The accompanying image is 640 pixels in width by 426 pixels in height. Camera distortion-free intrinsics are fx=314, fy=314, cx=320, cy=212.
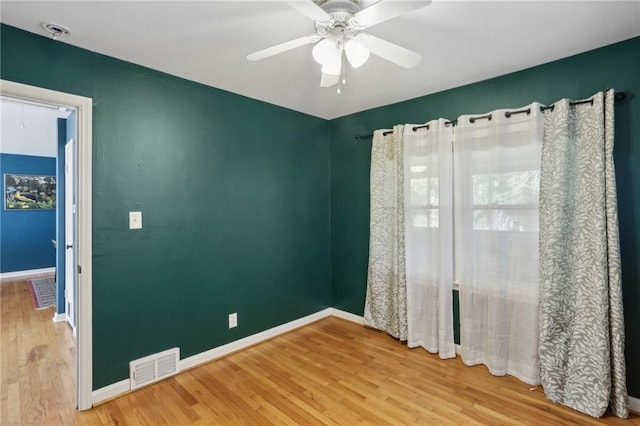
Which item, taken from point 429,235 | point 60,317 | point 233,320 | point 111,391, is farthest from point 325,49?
point 60,317

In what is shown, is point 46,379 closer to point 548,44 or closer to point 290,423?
point 290,423

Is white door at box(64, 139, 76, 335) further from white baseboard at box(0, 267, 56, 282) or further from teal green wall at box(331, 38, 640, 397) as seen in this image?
white baseboard at box(0, 267, 56, 282)

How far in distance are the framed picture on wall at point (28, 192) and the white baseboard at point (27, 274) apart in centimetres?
124

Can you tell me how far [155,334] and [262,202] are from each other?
1.44 metres

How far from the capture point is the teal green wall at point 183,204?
7.02 feet

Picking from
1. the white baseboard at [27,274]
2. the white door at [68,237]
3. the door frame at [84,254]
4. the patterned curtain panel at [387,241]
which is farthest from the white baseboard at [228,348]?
the white baseboard at [27,274]

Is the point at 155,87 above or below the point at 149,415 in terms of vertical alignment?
above

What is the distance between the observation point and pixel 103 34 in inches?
74.7

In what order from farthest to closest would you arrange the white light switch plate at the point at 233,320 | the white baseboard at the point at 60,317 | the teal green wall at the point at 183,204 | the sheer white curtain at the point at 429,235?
1. the white baseboard at the point at 60,317
2. the white light switch plate at the point at 233,320
3. the sheer white curtain at the point at 429,235
4. the teal green wall at the point at 183,204

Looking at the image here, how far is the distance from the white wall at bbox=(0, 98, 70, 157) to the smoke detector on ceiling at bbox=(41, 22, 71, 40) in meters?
1.04

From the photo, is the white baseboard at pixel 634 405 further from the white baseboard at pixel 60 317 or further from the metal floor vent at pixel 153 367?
the white baseboard at pixel 60 317

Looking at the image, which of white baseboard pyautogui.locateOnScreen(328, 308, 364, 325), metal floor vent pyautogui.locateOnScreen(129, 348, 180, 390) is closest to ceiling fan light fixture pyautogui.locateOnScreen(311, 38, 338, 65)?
metal floor vent pyautogui.locateOnScreen(129, 348, 180, 390)

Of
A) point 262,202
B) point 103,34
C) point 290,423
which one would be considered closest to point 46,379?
point 290,423

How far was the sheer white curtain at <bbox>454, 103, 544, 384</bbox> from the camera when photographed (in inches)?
91.7
